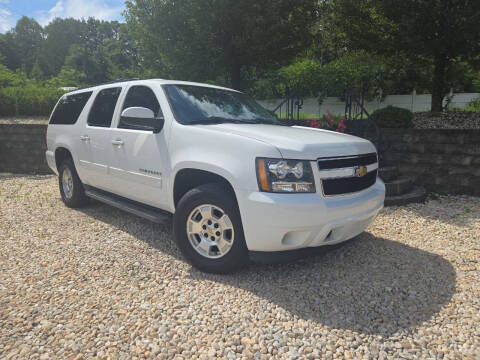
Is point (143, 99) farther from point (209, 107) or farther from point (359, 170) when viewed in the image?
point (359, 170)

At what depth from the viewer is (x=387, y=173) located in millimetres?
6035

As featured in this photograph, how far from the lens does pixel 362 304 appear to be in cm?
282

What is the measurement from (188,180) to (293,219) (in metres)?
1.28

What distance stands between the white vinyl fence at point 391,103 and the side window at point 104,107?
13.8 metres

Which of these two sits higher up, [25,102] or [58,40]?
[58,40]

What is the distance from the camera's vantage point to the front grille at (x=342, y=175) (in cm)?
291

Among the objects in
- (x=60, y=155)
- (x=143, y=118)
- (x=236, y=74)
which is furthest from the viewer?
(x=236, y=74)

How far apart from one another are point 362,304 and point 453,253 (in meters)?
1.78

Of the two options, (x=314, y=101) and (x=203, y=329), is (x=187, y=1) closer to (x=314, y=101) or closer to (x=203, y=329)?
(x=203, y=329)

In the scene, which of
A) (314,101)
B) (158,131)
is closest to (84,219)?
(158,131)

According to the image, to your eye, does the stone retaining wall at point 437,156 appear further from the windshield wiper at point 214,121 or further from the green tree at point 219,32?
the green tree at point 219,32

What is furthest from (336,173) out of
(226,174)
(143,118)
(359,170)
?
(143,118)

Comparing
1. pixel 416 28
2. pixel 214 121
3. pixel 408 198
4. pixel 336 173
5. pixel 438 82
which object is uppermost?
pixel 416 28

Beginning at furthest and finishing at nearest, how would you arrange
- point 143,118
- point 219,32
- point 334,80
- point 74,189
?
point 334,80
point 219,32
point 74,189
point 143,118
